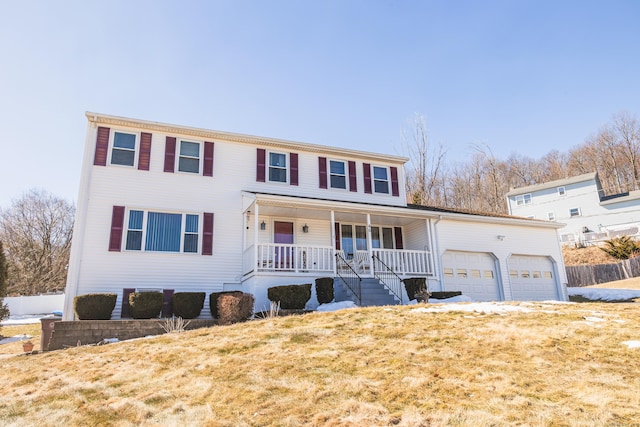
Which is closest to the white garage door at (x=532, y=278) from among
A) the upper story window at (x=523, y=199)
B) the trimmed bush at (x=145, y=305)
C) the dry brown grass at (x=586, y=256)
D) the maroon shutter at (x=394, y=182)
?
the maroon shutter at (x=394, y=182)

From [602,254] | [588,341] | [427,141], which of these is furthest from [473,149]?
[588,341]

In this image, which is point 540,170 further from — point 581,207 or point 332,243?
point 332,243

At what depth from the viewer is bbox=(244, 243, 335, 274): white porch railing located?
13570 millimetres

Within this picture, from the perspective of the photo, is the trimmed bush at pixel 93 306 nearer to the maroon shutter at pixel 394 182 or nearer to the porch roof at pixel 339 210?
the porch roof at pixel 339 210

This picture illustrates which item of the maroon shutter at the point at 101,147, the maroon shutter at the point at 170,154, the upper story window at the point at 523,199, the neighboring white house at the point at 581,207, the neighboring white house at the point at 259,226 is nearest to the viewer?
the neighboring white house at the point at 259,226

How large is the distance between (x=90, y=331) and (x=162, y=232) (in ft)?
13.4

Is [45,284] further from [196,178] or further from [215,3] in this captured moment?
[215,3]

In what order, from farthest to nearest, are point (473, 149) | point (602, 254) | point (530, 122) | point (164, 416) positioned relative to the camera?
point (473, 149) → point (602, 254) → point (530, 122) → point (164, 416)

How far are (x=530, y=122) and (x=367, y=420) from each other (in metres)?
23.8

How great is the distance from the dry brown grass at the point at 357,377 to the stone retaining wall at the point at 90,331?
4.99 ft

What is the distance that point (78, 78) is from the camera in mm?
11453

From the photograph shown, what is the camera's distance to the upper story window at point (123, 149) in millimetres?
14016

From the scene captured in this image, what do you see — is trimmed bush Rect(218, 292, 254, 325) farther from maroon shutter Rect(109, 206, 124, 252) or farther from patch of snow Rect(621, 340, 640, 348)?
patch of snow Rect(621, 340, 640, 348)

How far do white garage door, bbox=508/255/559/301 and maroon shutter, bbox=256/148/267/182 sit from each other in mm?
10675
